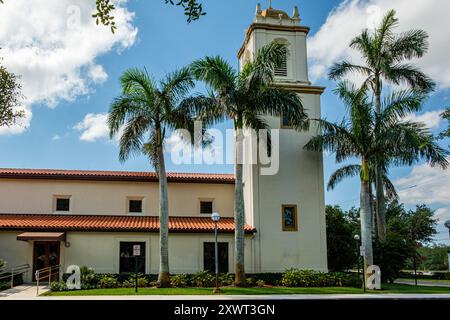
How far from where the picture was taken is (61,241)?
27.0 metres

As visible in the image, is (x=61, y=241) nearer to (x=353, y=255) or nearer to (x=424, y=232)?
(x=353, y=255)

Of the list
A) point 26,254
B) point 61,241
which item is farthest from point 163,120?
point 26,254

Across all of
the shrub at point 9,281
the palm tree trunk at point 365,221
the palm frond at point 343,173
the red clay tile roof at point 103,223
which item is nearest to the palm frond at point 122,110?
the red clay tile roof at point 103,223

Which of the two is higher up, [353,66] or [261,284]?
[353,66]

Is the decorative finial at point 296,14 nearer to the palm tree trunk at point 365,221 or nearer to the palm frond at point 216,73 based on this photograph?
the palm frond at point 216,73

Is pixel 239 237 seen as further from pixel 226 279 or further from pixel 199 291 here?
pixel 199 291

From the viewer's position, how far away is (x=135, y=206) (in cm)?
3120

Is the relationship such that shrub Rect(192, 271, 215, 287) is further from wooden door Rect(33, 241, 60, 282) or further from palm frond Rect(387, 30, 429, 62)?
palm frond Rect(387, 30, 429, 62)

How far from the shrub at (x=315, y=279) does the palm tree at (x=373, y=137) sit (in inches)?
72.0

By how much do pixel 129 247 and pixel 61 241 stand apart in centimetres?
376

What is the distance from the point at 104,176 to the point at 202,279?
10052mm

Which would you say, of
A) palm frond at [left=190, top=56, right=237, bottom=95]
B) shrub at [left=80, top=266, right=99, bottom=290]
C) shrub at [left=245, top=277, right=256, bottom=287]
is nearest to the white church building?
shrub at [left=245, top=277, right=256, bottom=287]

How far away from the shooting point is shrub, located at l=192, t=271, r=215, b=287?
81.6 feet

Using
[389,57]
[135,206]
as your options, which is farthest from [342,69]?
[135,206]
